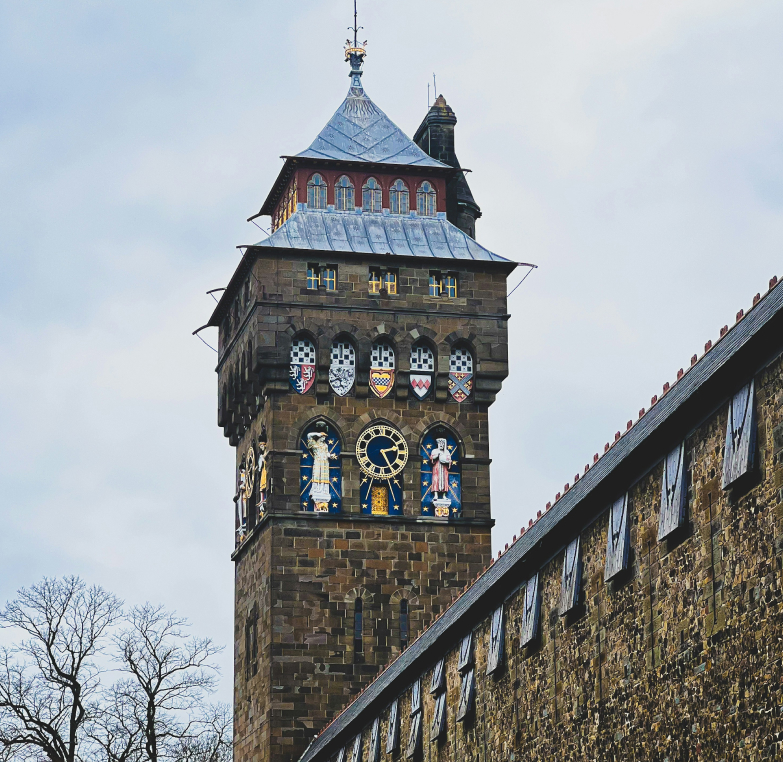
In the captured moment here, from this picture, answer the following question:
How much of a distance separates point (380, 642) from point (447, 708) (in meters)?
18.9

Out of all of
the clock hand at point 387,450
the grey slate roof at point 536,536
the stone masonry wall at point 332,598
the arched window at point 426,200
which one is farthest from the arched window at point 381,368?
the grey slate roof at point 536,536

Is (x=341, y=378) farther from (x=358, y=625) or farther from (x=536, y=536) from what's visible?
(x=536, y=536)

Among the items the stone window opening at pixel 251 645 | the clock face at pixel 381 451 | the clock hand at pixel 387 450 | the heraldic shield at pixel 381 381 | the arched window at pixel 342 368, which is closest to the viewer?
the clock face at pixel 381 451

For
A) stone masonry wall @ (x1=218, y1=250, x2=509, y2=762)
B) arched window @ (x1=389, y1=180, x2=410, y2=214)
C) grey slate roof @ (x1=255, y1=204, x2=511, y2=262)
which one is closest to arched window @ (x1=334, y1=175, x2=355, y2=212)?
grey slate roof @ (x1=255, y1=204, x2=511, y2=262)

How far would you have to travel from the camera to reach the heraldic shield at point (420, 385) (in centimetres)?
6494

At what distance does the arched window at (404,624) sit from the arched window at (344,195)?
1271 cm

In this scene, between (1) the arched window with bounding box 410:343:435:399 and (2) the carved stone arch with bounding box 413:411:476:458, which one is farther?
(1) the arched window with bounding box 410:343:435:399

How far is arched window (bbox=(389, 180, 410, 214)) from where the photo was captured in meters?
67.6

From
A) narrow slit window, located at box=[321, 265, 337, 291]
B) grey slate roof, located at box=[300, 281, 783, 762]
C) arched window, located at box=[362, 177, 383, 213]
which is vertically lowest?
grey slate roof, located at box=[300, 281, 783, 762]

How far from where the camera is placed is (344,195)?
67500 millimetres

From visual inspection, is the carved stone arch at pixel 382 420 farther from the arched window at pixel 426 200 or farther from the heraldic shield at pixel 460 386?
the arched window at pixel 426 200

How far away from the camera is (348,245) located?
215 ft

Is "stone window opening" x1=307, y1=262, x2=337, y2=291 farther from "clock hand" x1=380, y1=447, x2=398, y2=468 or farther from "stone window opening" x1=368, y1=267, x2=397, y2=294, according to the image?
"clock hand" x1=380, y1=447, x2=398, y2=468

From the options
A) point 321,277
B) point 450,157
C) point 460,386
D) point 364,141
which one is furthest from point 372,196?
point 460,386
